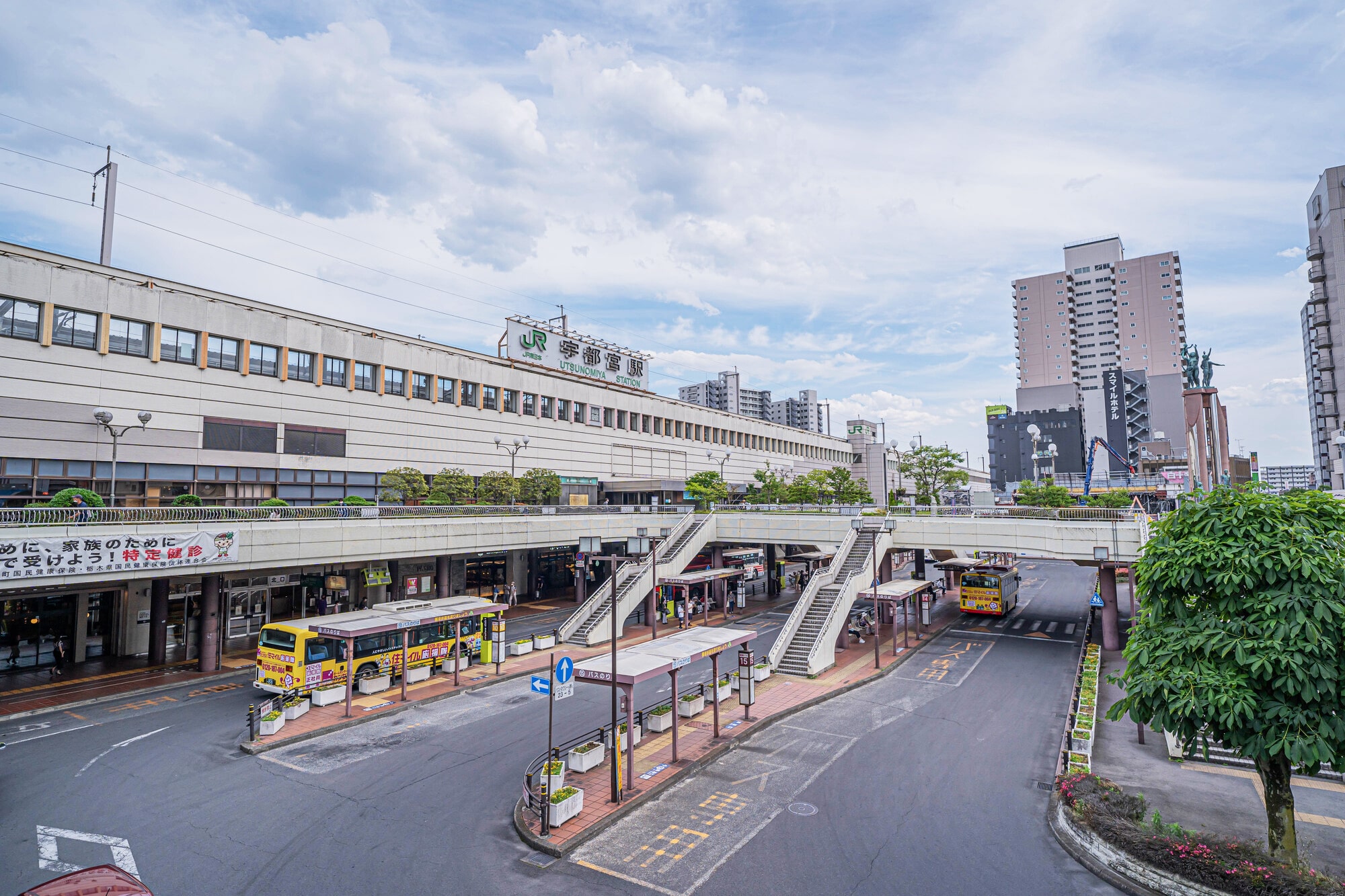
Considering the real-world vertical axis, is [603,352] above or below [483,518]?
above

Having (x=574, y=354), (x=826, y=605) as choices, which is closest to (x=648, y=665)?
(x=826, y=605)

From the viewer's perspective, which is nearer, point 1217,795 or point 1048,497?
point 1217,795

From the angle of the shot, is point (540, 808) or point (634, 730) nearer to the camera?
point (540, 808)

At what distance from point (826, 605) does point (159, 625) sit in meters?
29.6

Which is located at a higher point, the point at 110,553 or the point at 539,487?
the point at 539,487

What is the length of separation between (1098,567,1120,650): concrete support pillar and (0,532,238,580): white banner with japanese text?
38.5 metres

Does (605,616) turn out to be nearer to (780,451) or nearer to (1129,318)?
(780,451)

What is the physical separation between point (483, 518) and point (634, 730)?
21.5 meters

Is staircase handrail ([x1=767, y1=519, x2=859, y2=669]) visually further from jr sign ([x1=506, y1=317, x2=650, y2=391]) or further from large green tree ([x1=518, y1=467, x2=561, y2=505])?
jr sign ([x1=506, y1=317, x2=650, y2=391])

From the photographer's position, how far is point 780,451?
92625 mm

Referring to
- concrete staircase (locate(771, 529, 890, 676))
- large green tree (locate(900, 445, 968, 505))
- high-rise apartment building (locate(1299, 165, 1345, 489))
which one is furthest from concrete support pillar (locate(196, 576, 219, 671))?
high-rise apartment building (locate(1299, 165, 1345, 489))

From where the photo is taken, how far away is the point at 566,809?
1512cm

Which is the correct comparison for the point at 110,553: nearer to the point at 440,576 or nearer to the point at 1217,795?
the point at 440,576

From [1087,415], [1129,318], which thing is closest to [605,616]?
[1087,415]
